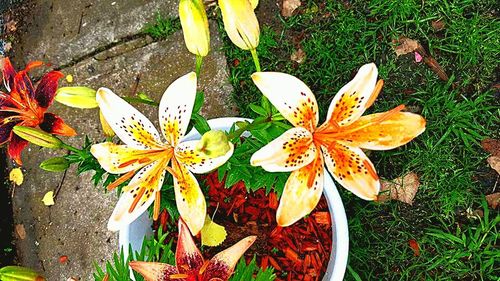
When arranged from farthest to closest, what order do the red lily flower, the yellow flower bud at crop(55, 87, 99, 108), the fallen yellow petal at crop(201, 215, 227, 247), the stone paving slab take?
the stone paving slab
the fallen yellow petal at crop(201, 215, 227, 247)
the red lily flower
the yellow flower bud at crop(55, 87, 99, 108)

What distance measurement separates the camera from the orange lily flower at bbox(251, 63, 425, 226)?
939 millimetres

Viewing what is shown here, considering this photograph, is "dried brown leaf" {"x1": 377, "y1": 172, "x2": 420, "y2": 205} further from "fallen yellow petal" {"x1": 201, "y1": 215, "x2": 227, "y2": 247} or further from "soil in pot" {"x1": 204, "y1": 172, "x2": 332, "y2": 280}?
"fallen yellow petal" {"x1": 201, "y1": 215, "x2": 227, "y2": 247}

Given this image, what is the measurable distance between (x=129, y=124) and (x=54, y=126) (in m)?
0.22

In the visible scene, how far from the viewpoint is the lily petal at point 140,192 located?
97cm

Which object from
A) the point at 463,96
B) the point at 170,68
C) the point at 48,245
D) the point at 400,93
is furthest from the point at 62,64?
the point at 463,96

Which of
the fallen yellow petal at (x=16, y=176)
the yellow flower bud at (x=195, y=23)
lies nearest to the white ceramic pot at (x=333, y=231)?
the yellow flower bud at (x=195, y=23)

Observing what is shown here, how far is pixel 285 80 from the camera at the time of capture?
95 centimetres

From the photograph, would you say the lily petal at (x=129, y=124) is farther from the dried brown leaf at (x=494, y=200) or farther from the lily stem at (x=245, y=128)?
the dried brown leaf at (x=494, y=200)

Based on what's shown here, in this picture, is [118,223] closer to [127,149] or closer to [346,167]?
[127,149]

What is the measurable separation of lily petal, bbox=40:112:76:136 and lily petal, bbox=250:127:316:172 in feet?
1.33

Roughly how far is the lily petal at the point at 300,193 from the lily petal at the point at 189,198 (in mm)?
116

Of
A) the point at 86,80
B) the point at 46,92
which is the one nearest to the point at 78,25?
the point at 86,80

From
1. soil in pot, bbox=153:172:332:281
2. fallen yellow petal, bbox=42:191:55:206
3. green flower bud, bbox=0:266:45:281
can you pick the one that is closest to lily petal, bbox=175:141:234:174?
green flower bud, bbox=0:266:45:281

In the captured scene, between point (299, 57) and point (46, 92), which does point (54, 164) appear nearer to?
point (46, 92)
